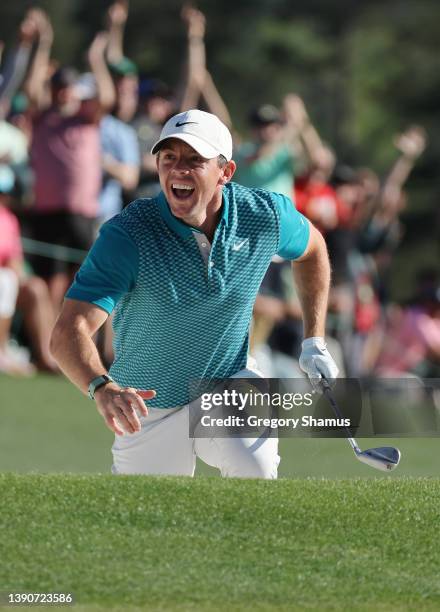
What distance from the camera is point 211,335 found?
6.42 metres

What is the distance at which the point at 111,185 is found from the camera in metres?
12.9

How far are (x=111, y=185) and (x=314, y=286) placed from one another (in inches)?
245

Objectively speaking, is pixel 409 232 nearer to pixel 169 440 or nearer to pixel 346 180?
pixel 346 180

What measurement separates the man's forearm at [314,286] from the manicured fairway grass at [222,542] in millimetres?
800

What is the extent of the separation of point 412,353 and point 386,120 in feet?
78.3

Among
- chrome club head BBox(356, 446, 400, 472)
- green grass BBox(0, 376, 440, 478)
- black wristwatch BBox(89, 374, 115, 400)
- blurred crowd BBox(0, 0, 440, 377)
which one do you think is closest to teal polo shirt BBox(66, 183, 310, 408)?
black wristwatch BBox(89, 374, 115, 400)

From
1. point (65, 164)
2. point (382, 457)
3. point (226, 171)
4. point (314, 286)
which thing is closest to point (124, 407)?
point (382, 457)

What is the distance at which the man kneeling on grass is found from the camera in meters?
6.07

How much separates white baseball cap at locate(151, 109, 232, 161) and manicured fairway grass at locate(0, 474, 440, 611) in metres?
1.39

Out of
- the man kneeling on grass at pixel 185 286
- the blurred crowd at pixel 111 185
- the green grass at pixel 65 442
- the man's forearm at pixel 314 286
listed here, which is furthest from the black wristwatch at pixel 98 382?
Result: the blurred crowd at pixel 111 185

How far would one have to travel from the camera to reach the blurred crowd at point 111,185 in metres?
12.3

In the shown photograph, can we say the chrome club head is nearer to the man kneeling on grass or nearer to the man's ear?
the man kneeling on grass

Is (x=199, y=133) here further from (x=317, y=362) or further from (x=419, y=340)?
(x=419, y=340)

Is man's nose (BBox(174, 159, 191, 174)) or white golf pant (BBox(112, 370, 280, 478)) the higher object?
man's nose (BBox(174, 159, 191, 174))
